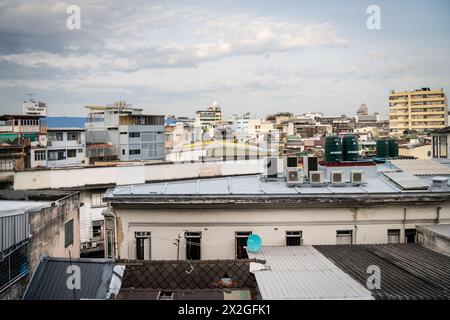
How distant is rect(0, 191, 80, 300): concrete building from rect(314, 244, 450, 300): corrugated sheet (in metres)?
5.44

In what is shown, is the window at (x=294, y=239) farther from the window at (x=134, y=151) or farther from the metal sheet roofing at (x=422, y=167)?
the window at (x=134, y=151)

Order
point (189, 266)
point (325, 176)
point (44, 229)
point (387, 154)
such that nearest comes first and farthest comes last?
point (189, 266) < point (44, 229) < point (325, 176) < point (387, 154)

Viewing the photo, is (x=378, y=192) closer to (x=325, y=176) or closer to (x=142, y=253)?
(x=325, y=176)

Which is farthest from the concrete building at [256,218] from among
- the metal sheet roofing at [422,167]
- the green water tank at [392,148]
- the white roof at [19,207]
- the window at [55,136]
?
the window at [55,136]

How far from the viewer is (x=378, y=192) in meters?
9.55

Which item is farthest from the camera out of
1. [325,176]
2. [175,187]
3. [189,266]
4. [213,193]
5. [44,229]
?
[325,176]

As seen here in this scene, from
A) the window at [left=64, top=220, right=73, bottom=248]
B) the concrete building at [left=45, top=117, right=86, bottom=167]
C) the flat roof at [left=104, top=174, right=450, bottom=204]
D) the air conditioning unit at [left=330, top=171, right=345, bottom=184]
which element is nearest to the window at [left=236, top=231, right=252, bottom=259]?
the flat roof at [left=104, top=174, right=450, bottom=204]

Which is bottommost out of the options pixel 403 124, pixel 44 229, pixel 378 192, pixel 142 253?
pixel 142 253

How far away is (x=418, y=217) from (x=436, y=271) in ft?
10.4

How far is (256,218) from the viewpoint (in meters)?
9.34

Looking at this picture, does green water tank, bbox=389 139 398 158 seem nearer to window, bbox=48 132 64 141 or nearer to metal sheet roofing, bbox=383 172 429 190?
metal sheet roofing, bbox=383 172 429 190

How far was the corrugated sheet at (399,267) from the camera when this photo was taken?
5.67 meters

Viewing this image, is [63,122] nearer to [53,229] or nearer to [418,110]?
[53,229]

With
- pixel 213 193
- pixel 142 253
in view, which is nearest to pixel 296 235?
pixel 213 193
